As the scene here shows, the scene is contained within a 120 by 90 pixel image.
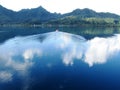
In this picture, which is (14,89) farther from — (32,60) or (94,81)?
(32,60)

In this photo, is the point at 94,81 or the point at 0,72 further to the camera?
the point at 0,72

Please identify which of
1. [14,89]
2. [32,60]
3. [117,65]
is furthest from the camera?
[32,60]

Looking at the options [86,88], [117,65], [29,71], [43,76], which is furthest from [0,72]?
[117,65]

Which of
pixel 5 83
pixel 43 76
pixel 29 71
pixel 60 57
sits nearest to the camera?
pixel 5 83

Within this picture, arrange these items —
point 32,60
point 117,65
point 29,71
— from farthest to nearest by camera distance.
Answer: point 32,60, point 117,65, point 29,71

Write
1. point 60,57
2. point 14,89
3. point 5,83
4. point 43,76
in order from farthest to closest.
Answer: point 60,57
point 43,76
point 5,83
point 14,89

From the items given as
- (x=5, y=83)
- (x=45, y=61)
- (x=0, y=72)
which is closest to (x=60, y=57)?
(x=45, y=61)

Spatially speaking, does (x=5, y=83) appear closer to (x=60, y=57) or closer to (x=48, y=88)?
(x=48, y=88)

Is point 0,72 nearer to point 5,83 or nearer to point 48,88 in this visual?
point 5,83

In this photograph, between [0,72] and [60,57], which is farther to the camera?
[60,57]
